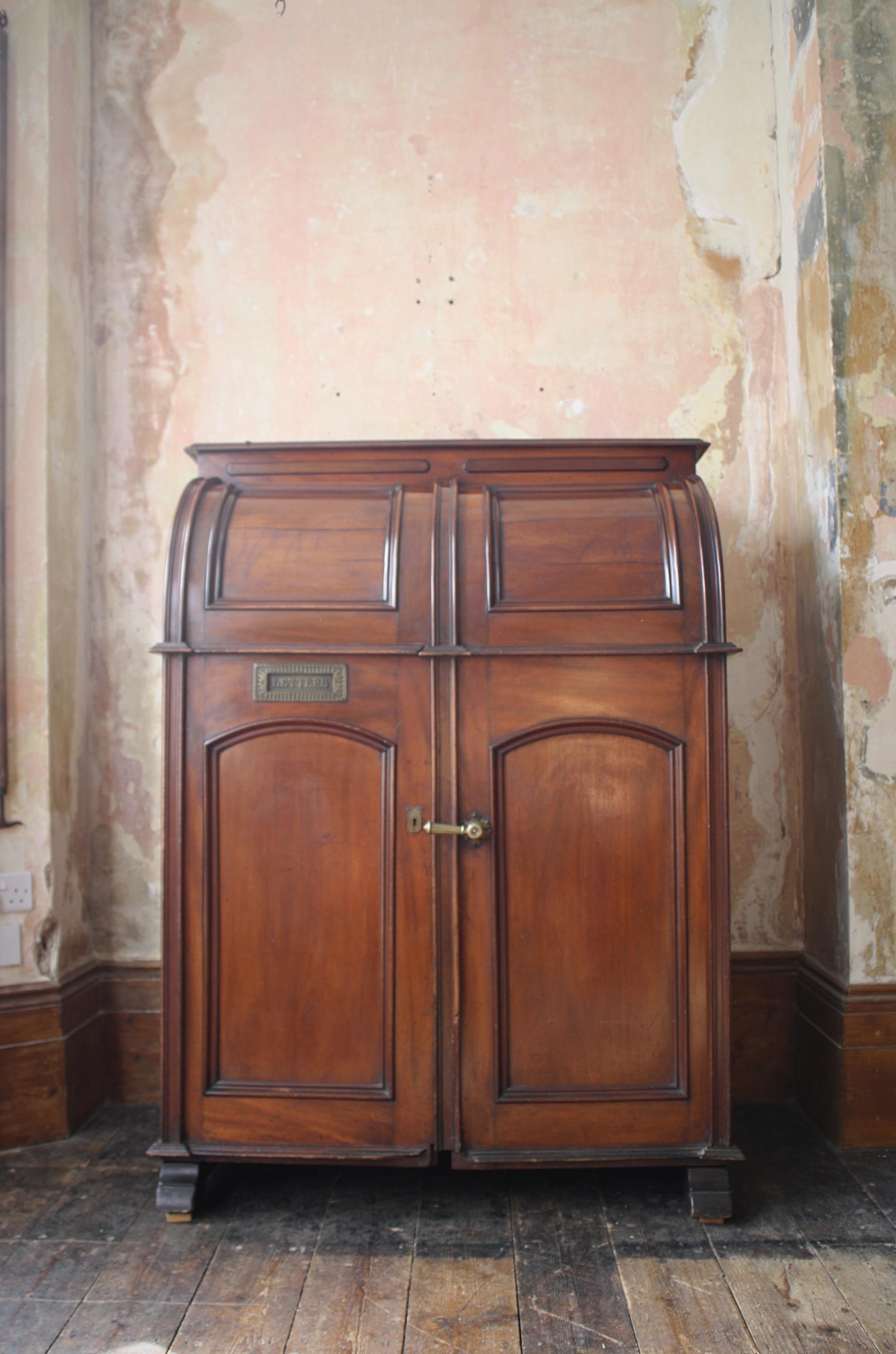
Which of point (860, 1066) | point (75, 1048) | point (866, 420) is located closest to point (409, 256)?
point (866, 420)

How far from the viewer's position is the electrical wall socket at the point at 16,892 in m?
2.48

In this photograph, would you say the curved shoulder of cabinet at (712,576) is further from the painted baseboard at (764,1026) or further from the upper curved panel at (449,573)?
the painted baseboard at (764,1026)

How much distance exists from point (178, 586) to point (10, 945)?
1174mm

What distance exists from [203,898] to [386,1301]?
0.87 metres

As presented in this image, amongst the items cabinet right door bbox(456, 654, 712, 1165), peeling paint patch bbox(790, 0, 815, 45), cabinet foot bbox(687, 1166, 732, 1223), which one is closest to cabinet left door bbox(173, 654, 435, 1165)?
cabinet right door bbox(456, 654, 712, 1165)

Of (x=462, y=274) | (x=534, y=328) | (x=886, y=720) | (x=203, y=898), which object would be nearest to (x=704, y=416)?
(x=534, y=328)

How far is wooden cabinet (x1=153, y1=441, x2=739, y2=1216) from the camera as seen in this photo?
2020mm

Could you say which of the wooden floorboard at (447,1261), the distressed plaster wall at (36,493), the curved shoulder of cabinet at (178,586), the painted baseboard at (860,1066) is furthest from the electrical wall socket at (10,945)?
the painted baseboard at (860,1066)

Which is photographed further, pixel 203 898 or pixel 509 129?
pixel 509 129

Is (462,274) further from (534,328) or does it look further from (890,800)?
(890,800)

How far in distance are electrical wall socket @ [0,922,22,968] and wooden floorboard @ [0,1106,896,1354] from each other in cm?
48

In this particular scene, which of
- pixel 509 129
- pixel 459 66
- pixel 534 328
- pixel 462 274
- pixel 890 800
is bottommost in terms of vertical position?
pixel 890 800

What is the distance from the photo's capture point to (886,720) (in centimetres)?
246

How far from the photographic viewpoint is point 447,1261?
1.89m
